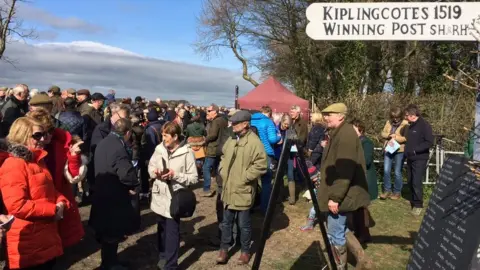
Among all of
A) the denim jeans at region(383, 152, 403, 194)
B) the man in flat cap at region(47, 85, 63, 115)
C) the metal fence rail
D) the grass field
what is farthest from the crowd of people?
the metal fence rail

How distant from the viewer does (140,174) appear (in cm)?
793

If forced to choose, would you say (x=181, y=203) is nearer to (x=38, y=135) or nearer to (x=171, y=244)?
(x=171, y=244)

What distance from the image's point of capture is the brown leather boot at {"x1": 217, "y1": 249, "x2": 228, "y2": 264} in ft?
16.8

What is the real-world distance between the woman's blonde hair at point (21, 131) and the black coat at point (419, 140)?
6198 millimetres

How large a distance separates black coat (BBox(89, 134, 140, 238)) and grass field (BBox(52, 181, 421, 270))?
0.76 m

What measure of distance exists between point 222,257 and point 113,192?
1571mm

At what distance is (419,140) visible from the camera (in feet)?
24.3

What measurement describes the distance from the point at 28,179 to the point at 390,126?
7.18 meters

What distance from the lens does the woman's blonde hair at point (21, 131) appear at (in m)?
3.26

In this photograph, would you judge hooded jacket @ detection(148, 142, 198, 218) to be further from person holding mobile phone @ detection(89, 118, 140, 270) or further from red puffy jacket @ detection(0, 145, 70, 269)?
red puffy jacket @ detection(0, 145, 70, 269)

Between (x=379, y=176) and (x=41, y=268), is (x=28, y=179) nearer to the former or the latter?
(x=41, y=268)

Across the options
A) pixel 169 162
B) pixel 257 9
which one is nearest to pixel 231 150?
pixel 169 162

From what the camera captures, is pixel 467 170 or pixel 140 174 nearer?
pixel 467 170

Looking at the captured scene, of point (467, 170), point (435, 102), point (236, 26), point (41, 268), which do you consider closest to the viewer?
point (467, 170)
